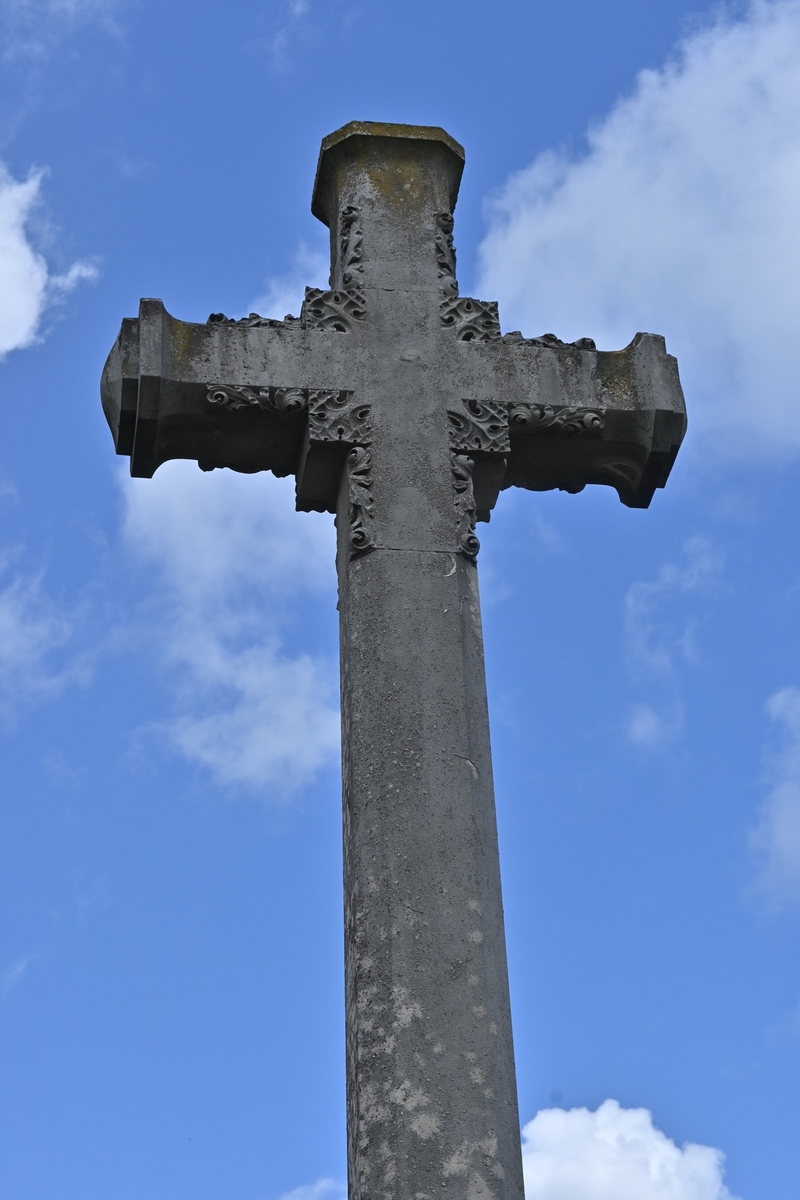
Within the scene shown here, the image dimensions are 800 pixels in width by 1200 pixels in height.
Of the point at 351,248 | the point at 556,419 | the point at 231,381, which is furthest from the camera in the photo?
the point at 351,248

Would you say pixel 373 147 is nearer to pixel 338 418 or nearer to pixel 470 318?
pixel 470 318

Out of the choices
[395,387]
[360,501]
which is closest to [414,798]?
[360,501]

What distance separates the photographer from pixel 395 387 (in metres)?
8.23

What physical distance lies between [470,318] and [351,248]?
0.66 metres

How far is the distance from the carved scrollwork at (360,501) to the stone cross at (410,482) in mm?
10

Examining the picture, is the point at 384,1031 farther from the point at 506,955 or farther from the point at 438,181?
the point at 438,181

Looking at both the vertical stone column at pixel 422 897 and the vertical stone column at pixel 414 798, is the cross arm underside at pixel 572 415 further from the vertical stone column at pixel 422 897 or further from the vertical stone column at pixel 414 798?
the vertical stone column at pixel 422 897

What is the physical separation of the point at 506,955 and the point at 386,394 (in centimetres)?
254

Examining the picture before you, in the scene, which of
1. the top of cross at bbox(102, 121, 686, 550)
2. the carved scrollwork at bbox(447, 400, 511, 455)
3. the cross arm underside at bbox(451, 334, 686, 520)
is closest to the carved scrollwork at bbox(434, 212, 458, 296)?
the top of cross at bbox(102, 121, 686, 550)

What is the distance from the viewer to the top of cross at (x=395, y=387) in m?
8.14

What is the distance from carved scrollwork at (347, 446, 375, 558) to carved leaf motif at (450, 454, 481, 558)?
1.19 feet

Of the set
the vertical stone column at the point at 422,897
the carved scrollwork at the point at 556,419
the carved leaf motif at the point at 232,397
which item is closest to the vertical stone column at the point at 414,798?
the vertical stone column at the point at 422,897

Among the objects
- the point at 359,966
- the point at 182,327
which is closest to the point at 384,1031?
the point at 359,966

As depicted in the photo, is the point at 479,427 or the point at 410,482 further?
the point at 479,427
